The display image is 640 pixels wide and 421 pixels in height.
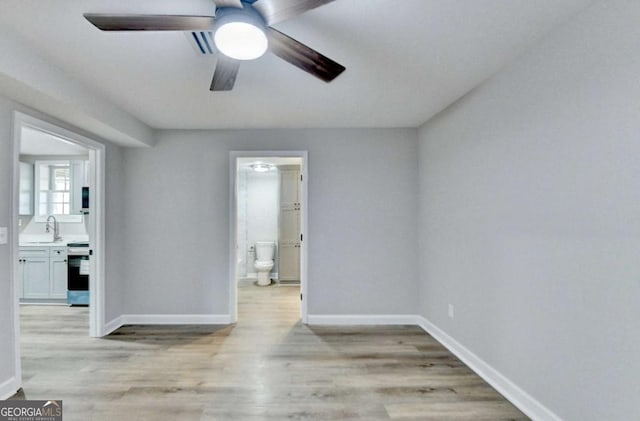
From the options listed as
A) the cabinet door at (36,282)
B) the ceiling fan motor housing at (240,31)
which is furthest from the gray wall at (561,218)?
the cabinet door at (36,282)

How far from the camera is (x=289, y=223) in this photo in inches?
227

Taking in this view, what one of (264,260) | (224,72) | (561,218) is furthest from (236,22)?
(264,260)

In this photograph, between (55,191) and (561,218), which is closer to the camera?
(561,218)

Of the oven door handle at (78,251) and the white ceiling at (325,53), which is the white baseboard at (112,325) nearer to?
the oven door handle at (78,251)

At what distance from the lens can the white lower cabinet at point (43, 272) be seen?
448 cm

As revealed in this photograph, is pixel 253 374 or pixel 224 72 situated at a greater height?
pixel 224 72

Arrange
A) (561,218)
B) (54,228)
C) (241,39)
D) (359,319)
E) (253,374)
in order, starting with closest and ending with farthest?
(241,39) → (561,218) → (253,374) → (359,319) → (54,228)

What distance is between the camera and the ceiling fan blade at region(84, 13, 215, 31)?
1323 millimetres

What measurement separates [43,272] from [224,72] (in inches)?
183

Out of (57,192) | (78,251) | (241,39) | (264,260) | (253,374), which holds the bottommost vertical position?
(253,374)

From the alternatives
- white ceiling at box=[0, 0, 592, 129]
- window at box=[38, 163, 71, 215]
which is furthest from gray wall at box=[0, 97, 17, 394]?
window at box=[38, 163, 71, 215]

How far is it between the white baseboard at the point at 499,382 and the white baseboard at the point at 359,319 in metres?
0.45

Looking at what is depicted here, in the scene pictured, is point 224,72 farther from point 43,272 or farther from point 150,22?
point 43,272

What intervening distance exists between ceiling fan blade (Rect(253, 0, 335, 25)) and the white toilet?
4671 mm
